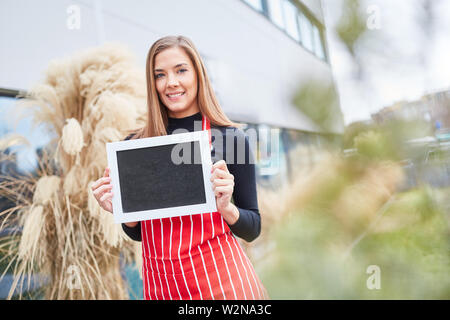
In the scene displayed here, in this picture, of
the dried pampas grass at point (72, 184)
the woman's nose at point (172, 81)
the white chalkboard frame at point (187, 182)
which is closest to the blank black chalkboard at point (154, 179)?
the white chalkboard frame at point (187, 182)

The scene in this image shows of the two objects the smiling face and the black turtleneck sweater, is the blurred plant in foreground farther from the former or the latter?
the smiling face

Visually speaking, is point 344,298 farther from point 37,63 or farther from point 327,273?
point 37,63

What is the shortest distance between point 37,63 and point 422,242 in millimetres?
2234

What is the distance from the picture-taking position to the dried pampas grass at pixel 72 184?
219 cm

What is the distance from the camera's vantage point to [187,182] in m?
1.49

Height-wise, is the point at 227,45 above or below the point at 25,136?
above

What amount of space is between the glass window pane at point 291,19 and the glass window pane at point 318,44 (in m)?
0.10

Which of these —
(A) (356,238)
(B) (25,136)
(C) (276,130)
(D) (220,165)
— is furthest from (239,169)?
(B) (25,136)

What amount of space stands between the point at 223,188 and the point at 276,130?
1.00 m

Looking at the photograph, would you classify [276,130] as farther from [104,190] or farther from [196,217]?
→ [104,190]

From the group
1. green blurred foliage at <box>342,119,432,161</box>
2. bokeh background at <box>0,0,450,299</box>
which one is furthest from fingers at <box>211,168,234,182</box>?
green blurred foliage at <box>342,119,432,161</box>

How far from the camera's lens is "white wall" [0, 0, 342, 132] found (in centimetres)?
223

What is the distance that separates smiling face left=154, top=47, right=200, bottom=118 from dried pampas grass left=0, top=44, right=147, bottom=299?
644 millimetres
